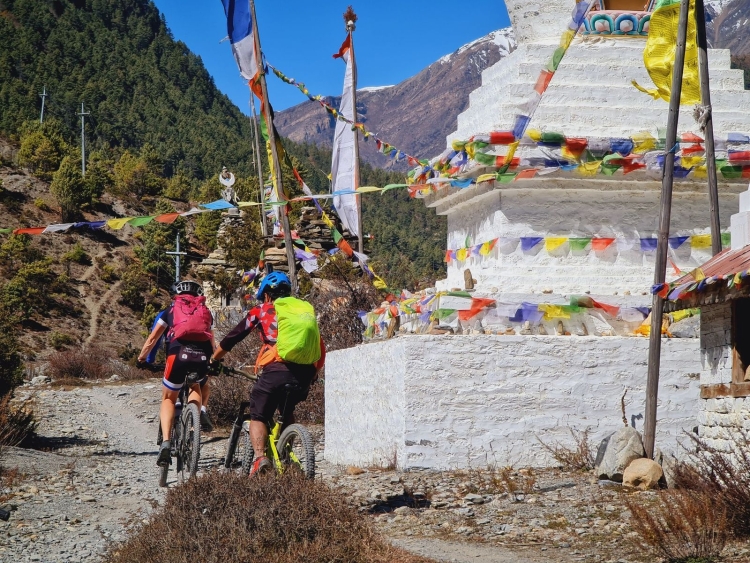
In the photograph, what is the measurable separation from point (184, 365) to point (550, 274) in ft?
14.7

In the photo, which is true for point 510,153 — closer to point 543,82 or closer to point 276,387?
point 543,82

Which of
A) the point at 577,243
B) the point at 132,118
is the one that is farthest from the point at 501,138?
the point at 132,118

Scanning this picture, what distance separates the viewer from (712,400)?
913cm

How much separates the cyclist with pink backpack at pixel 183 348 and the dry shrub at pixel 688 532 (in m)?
4.21

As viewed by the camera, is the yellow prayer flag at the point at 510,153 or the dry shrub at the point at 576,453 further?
the yellow prayer flag at the point at 510,153

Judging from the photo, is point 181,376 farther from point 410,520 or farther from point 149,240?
point 149,240

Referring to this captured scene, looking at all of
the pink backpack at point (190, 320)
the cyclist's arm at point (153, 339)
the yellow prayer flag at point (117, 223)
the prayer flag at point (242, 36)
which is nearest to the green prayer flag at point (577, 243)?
the pink backpack at point (190, 320)

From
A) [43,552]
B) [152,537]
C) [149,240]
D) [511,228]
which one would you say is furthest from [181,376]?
[149,240]

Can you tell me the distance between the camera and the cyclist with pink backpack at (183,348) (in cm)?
884

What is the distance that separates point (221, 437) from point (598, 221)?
279 inches

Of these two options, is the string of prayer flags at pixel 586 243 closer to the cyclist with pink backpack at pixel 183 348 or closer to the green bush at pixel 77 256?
the cyclist with pink backpack at pixel 183 348

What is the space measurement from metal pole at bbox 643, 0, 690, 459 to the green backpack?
3652 millimetres

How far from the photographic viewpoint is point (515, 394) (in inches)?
391

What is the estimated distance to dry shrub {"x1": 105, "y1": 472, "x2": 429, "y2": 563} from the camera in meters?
5.57
